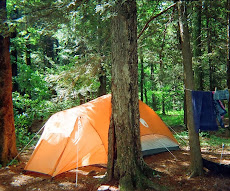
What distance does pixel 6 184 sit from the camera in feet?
15.1

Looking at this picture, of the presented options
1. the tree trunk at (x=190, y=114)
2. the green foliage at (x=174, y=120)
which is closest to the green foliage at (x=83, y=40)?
the tree trunk at (x=190, y=114)

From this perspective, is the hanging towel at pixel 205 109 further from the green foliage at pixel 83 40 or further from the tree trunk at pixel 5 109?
the tree trunk at pixel 5 109

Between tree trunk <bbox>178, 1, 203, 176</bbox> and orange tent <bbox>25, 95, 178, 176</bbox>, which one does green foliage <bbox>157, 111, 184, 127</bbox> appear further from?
tree trunk <bbox>178, 1, 203, 176</bbox>

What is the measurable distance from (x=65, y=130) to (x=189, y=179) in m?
3.28

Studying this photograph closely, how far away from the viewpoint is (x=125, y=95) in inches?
159

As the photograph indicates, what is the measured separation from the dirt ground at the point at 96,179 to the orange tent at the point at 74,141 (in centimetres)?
25

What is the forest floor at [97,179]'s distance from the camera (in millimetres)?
4055

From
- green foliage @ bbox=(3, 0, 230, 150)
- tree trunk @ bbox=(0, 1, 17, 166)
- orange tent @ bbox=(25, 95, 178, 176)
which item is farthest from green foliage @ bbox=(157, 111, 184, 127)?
tree trunk @ bbox=(0, 1, 17, 166)

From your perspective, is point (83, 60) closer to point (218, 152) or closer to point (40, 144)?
point (40, 144)

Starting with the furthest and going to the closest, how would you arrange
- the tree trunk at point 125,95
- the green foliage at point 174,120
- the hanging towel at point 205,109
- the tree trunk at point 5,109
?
the green foliage at point 174,120 → the tree trunk at point 5,109 → the hanging towel at point 205,109 → the tree trunk at point 125,95

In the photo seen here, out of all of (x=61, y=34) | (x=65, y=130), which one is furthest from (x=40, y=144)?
(x=61, y=34)

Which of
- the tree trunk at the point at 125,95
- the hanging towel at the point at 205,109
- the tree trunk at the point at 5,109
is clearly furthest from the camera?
the tree trunk at the point at 5,109

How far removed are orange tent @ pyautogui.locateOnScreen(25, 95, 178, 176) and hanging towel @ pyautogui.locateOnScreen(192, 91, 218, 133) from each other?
7.26 ft

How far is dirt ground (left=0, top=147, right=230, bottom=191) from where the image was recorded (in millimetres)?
4059
